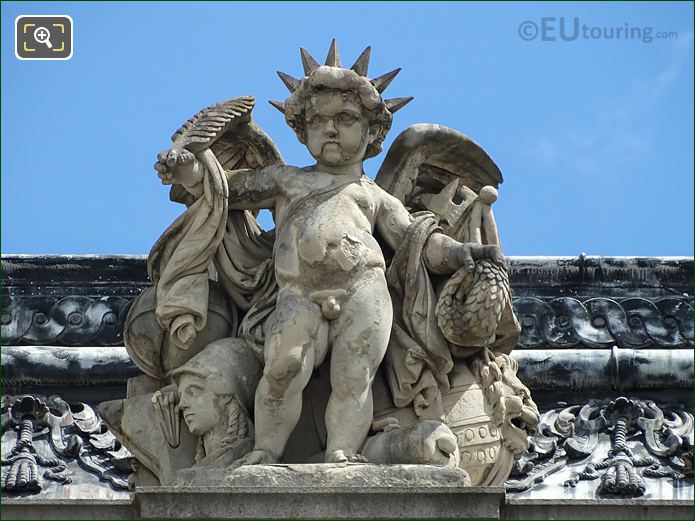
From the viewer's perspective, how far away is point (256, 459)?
719 inches

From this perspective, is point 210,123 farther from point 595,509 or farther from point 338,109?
point 595,509

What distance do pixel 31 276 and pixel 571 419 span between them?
16.4 ft

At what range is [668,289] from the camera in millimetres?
25594

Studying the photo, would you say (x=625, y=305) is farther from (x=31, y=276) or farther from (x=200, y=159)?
(x=200, y=159)

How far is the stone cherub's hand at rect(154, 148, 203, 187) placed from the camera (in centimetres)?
1888

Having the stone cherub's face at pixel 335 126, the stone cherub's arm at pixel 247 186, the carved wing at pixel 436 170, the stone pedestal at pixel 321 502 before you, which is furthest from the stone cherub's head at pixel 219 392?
the carved wing at pixel 436 170

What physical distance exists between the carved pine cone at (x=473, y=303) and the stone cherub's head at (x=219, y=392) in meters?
1.35

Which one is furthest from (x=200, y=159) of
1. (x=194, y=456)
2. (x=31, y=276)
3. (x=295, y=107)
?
(x=31, y=276)

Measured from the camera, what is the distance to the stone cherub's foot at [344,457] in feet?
59.7

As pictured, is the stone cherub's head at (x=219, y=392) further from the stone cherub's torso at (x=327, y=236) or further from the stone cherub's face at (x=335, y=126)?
the stone cherub's face at (x=335, y=126)

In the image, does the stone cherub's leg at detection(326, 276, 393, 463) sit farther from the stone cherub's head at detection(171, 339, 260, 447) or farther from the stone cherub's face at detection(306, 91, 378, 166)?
the stone cherub's face at detection(306, 91, 378, 166)

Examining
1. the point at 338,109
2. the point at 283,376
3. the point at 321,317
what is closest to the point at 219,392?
the point at 283,376

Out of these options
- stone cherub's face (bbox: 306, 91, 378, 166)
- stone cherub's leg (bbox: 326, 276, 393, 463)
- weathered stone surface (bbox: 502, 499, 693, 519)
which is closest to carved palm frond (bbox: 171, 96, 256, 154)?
stone cherub's face (bbox: 306, 91, 378, 166)

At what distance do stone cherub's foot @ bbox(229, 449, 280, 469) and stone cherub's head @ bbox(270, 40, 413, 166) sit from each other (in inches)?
86.5
